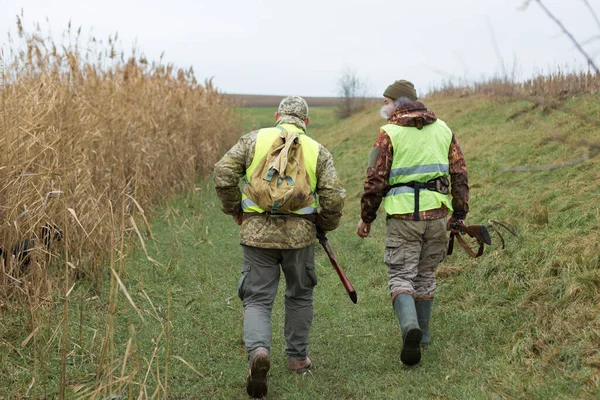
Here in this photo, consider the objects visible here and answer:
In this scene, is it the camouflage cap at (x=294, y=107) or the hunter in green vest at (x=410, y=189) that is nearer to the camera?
the camouflage cap at (x=294, y=107)

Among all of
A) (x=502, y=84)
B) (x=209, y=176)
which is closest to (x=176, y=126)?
(x=209, y=176)

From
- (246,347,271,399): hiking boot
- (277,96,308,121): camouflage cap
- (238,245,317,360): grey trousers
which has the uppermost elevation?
(277,96,308,121): camouflage cap

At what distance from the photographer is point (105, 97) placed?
922 cm

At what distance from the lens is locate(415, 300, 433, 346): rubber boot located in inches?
185

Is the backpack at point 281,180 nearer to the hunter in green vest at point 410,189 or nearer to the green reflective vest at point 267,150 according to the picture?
the green reflective vest at point 267,150

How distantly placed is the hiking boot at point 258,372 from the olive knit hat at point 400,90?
213 cm

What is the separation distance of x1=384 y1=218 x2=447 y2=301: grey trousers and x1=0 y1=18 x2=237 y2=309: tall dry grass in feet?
6.16

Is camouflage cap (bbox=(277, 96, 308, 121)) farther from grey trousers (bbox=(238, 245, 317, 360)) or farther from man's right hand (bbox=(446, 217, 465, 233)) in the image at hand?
man's right hand (bbox=(446, 217, 465, 233))

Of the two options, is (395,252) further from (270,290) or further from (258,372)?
(258,372)

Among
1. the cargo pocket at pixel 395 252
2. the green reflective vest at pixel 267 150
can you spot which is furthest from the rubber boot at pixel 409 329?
the green reflective vest at pixel 267 150

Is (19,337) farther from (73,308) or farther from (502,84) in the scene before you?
(502,84)

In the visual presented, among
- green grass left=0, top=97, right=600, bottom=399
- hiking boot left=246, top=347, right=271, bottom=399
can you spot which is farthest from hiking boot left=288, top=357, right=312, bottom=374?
hiking boot left=246, top=347, right=271, bottom=399

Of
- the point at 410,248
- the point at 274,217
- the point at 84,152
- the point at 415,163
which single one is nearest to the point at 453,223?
the point at 410,248

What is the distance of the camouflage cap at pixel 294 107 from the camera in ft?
14.2
